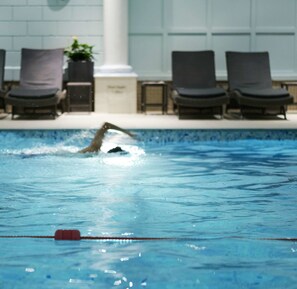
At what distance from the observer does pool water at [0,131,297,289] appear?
4680 mm

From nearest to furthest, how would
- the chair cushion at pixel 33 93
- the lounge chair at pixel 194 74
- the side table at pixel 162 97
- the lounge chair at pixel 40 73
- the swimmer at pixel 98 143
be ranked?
the swimmer at pixel 98 143 → the chair cushion at pixel 33 93 → the side table at pixel 162 97 → the lounge chair at pixel 40 73 → the lounge chair at pixel 194 74

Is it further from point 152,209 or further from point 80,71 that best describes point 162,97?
point 152,209

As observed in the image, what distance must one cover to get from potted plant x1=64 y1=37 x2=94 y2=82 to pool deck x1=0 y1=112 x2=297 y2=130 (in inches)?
21.0

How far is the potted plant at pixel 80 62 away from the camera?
39.8 ft

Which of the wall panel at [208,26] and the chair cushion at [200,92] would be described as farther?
the wall panel at [208,26]

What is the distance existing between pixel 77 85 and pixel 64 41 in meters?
1.24

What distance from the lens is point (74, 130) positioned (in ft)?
33.1

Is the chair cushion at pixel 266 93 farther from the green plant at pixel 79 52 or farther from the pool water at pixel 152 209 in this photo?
the green plant at pixel 79 52

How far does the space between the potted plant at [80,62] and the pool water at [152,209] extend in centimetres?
199

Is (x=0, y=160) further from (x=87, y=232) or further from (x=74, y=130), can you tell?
(x=87, y=232)

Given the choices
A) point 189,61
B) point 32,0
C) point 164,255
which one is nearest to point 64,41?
point 32,0

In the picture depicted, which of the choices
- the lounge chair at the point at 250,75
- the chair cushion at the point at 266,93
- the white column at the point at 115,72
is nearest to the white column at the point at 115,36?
the white column at the point at 115,72

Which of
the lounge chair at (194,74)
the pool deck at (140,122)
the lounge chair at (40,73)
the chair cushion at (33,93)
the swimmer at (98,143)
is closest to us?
the swimmer at (98,143)

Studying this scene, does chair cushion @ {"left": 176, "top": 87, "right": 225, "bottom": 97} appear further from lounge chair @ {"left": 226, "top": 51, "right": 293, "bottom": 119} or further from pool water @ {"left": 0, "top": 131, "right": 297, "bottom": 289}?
pool water @ {"left": 0, "top": 131, "right": 297, "bottom": 289}
